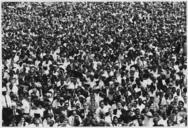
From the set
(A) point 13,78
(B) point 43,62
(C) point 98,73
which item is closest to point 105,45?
(B) point 43,62

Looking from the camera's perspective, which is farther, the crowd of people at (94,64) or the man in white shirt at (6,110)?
the crowd of people at (94,64)

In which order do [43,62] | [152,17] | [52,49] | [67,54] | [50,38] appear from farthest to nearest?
1. [152,17]
2. [50,38]
3. [52,49]
4. [67,54]
5. [43,62]

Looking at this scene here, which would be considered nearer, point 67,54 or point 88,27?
point 67,54

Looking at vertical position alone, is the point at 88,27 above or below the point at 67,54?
above

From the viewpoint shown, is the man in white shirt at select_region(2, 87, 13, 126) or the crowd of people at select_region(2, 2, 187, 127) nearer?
the man in white shirt at select_region(2, 87, 13, 126)

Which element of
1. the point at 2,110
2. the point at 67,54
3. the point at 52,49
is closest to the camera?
the point at 2,110

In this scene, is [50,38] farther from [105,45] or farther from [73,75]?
[73,75]

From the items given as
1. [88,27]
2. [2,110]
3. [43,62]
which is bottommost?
[2,110]

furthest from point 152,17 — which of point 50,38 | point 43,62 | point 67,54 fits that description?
point 43,62
